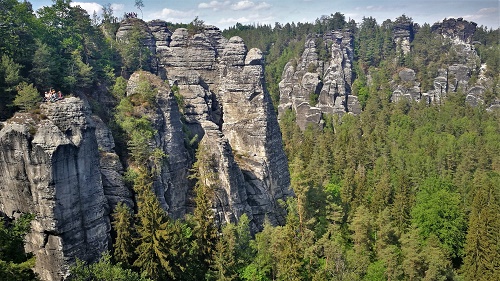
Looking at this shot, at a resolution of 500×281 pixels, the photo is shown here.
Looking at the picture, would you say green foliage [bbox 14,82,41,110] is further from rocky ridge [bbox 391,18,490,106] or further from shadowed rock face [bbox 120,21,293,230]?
rocky ridge [bbox 391,18,490,106]

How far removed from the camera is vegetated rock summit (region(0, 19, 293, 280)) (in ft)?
77.8

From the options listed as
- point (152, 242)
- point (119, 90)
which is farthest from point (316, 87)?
point (152, 242)

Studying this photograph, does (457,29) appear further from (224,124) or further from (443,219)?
(224,124)

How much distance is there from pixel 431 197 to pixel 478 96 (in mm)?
55838

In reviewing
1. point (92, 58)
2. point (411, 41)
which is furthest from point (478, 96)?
point (92, 58)

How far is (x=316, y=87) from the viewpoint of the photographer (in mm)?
92500

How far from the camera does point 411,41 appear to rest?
125 metres

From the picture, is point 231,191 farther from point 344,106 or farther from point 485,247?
point 344,106

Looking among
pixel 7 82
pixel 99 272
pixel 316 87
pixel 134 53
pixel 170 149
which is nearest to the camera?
pixel 99 272

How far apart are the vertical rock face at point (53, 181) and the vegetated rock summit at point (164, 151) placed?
0.06 m

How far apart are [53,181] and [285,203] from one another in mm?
22862

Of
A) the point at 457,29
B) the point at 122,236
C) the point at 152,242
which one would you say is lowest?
the point at 152,242

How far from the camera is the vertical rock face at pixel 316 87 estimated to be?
89438mm

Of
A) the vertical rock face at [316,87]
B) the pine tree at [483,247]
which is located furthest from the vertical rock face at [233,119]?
the vertical rock face at [316,87]
